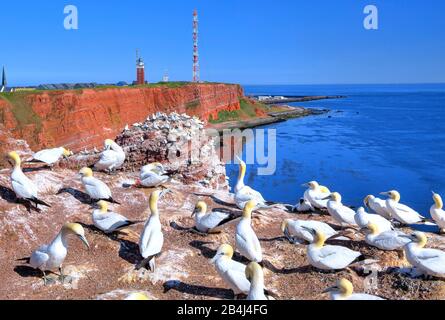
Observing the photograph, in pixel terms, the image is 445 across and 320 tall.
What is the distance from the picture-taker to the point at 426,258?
9320 mm

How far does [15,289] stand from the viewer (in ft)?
29.0

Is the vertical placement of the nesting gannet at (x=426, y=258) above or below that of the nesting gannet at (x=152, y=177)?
below

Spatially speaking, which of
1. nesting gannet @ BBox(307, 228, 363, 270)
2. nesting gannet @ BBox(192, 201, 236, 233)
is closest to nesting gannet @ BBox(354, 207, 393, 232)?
nesting gannet @ BBox(307, 228, 363, 270)

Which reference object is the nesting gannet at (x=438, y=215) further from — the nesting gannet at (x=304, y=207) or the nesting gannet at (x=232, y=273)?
the nesting gannet at (x=232, y=273)

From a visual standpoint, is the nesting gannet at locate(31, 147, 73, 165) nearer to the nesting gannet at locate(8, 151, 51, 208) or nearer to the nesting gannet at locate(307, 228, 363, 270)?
the nesting gannet at locate(8, 151, 51, 208)

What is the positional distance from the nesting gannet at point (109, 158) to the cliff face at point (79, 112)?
28266mm

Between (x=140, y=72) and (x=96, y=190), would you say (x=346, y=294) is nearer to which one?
(x=96, y=190)

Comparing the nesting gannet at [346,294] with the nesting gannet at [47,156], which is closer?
the nesting gannet at [346,294]

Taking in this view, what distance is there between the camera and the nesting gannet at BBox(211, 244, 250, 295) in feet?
27.3

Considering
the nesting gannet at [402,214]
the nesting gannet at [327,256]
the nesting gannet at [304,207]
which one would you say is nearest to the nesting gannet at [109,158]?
the nesting gannet at [304,207]

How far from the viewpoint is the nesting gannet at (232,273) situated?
8336 millimetres

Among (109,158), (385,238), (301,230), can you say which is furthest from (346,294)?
(109,158)
